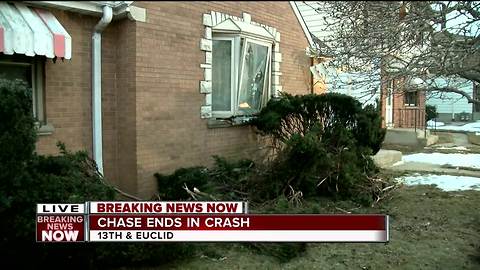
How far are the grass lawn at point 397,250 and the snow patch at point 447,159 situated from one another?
5470mm

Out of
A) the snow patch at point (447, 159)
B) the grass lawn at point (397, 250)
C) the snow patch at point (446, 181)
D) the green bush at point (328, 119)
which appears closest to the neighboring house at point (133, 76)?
the green bush at point (328, 119)

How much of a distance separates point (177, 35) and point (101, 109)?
64.4 inches

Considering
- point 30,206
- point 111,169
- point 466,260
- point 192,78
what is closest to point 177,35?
point 192,78

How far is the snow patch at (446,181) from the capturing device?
9126 millimetres

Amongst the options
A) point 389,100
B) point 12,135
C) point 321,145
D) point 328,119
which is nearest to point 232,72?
point 328,119

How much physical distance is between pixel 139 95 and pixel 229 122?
2216 mm

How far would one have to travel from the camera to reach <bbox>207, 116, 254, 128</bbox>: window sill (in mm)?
8391

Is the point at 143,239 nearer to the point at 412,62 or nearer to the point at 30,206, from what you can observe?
the point at 30,206

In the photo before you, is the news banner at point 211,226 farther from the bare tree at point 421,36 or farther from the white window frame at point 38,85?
the white window frame at point 38,85

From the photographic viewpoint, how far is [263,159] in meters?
8.98

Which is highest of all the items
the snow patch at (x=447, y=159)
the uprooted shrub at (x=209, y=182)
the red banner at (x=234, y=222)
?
the red banner at (x=234, y=222)

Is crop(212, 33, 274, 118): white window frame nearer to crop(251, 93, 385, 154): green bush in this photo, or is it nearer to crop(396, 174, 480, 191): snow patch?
crop(251, 93, 385, 154): green bush

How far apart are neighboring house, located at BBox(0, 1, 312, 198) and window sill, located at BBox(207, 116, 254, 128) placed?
0.02m

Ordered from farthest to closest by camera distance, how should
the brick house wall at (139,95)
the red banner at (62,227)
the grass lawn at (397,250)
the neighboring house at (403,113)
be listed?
1. the neighboring house at (403,113)
2. the brick house wall at (139,95)
3. the grass lawn at (397,250)
4. the red banner at (62,227)
